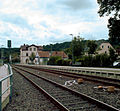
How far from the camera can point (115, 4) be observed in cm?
3042

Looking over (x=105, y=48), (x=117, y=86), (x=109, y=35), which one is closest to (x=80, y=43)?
(x=105, y=48)

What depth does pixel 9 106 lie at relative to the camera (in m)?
6.91

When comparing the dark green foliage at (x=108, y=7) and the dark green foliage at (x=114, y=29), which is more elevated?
the dark green foliage at (x=108, y=7)

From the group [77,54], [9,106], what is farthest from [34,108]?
[77,54]

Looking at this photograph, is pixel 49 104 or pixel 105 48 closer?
pixel 49 104

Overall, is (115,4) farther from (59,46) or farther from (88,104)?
(59,46)

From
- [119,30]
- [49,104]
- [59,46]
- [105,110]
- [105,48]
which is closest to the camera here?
[105,110]

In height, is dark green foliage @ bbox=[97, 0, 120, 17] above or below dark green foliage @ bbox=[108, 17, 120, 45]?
above

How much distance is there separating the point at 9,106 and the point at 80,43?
53006 mm

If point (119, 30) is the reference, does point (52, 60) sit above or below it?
below

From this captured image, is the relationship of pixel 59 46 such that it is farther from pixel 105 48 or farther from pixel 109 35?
pixel 109 35

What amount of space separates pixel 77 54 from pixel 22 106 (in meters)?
49.6

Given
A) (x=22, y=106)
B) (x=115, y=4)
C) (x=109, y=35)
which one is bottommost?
(x=22, y=106)

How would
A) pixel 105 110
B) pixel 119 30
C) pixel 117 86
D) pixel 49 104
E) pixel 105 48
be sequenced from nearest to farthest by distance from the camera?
1. pixel 105 110
2. pixel 49 104
3. pixel 117 86
4. pixel 119 30
5. pixel 105 48
